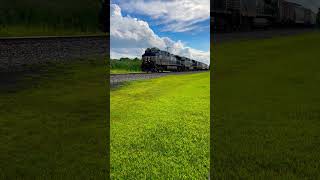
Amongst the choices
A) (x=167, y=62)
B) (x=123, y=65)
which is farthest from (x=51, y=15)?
(x=123, y=65)

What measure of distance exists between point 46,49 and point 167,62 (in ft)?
19.2

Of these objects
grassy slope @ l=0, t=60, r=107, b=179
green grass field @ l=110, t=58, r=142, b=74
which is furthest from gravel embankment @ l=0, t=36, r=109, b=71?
green grass field @ l=110, t=58, r=142, b=74

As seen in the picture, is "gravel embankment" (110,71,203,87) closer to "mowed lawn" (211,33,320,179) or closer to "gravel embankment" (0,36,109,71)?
"mowed lawn" (211,33,320,179)

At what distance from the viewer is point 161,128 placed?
8078 mm

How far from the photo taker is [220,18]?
14.8 m

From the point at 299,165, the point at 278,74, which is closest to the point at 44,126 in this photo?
the point at 299,165

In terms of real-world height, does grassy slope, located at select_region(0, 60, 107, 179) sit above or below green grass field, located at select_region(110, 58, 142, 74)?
below

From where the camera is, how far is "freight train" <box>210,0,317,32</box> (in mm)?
14773

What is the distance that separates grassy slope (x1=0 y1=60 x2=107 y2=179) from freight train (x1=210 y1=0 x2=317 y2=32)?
4452 mm

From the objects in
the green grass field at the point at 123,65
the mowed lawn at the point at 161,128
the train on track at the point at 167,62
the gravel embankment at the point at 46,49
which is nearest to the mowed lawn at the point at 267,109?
the mowed lawn at the point at 161,128

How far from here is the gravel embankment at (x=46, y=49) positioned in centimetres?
1286

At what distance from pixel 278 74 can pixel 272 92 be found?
1.69m

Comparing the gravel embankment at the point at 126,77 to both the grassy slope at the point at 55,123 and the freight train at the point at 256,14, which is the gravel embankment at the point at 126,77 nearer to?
the grassy slope at the point at 55,123

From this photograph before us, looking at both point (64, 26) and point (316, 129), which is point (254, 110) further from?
point (64, 26)
